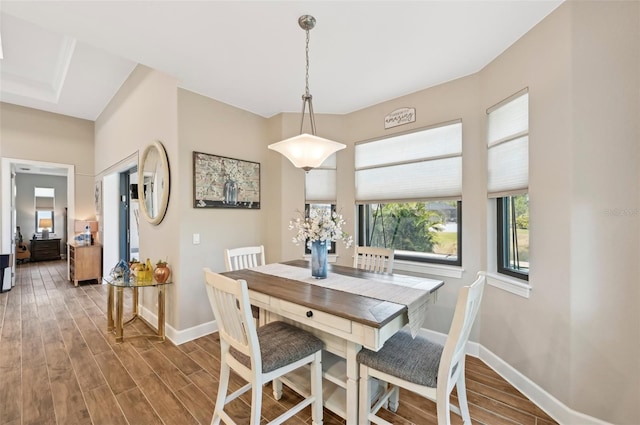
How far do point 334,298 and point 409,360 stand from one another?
53 centimetres

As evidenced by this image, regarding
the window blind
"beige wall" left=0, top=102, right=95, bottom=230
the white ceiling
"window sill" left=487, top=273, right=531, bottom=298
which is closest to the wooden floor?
"window sill" left=487, top=273, right=531, bottom=298

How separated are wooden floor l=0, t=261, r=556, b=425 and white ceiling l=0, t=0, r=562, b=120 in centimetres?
270

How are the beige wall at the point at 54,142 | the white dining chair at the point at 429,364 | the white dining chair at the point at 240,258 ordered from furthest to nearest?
the beige wall at the point at 54,142
the white dining chair at the point at 240,258
the white dining chair at the point at 429,364

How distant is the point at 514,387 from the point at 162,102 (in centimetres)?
431

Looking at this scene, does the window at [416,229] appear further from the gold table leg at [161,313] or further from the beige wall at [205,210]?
the gold table leg at [161,313]

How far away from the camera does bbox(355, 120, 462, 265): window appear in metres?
2.76

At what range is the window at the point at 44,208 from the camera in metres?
7.84

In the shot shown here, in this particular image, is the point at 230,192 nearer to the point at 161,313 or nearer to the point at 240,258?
the point at 240,258

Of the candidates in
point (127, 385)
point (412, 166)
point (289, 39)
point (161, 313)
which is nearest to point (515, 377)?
point (412, 166)

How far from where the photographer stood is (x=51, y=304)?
3.98m

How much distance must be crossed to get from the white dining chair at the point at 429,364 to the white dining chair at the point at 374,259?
0.89 meters

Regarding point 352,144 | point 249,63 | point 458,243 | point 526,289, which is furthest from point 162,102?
point 526,289

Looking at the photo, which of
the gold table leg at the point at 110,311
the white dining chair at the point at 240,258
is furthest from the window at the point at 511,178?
the gold table leg at the point at 110,311

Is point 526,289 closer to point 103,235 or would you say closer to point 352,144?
point 352,144
